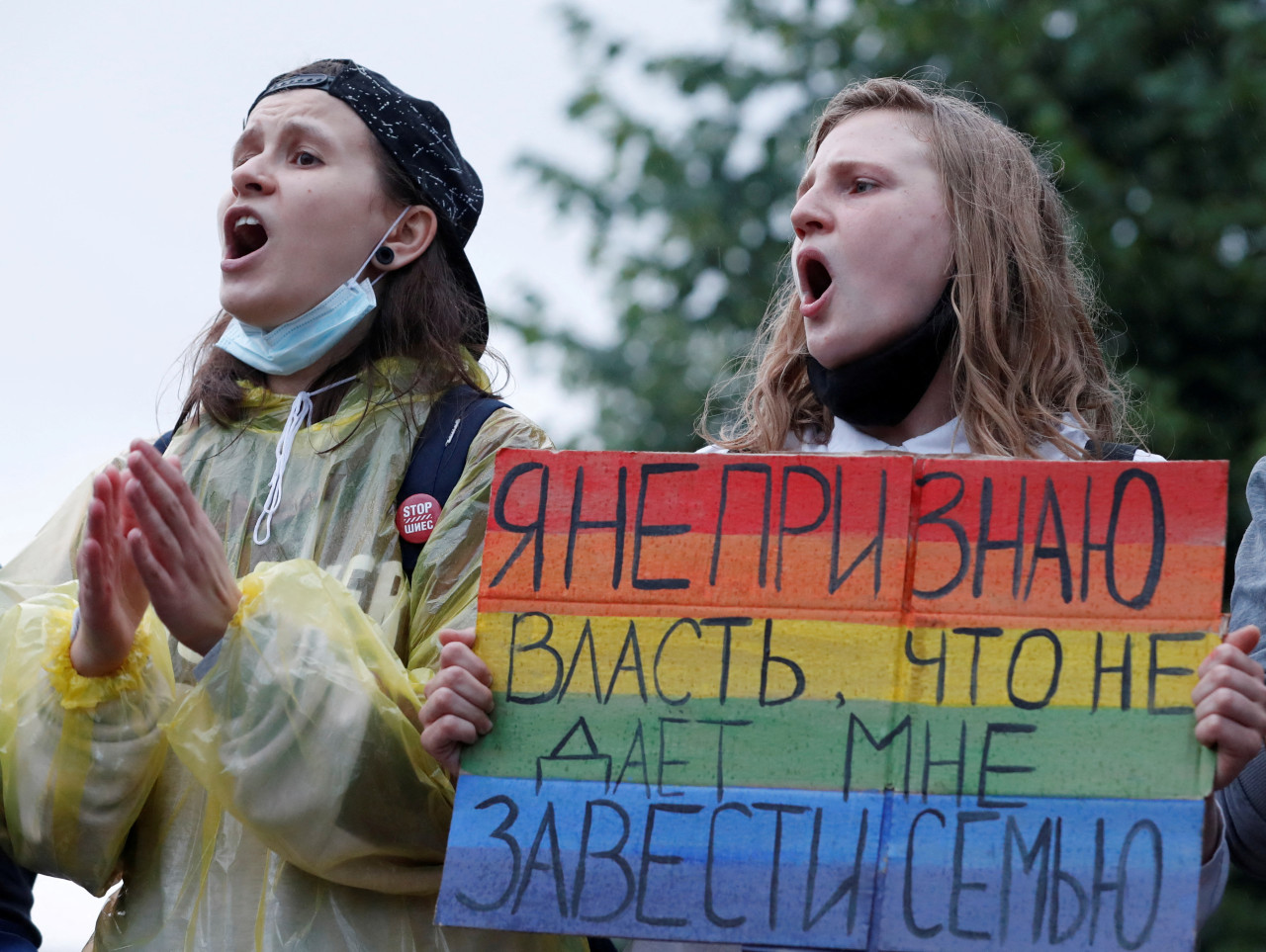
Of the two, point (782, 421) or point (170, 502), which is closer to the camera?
point (170, 502)

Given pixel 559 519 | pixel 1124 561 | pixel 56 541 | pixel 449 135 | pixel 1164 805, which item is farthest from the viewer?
pixel 449 135

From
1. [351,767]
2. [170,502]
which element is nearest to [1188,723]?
[351,767]

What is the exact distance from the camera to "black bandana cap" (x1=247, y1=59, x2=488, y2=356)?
3055 millimetres

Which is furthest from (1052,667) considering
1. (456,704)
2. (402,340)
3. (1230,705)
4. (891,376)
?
(402,340)

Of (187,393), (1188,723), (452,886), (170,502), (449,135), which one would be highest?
(449,135)

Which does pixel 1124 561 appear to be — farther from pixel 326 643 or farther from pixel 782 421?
pixel 326 643

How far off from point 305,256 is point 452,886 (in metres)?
1.26

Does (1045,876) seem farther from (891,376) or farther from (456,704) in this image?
(891,376)

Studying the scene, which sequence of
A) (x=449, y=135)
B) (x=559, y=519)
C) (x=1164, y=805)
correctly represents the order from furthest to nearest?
(x=449, y=135) < (x=559, y=519) < (x=1164, y=805)

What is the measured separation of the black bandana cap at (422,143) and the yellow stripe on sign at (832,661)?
0.92m

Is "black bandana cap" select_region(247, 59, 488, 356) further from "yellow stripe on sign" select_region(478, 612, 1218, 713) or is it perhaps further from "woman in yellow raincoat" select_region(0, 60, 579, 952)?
"yellow stripe on sign" select_region(478, 612, 1218, 713)

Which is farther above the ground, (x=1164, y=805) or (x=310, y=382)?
(x=310, y=382)

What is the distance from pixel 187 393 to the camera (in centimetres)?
305

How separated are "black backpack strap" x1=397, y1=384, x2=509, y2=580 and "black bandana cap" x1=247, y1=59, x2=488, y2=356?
0.88ft
